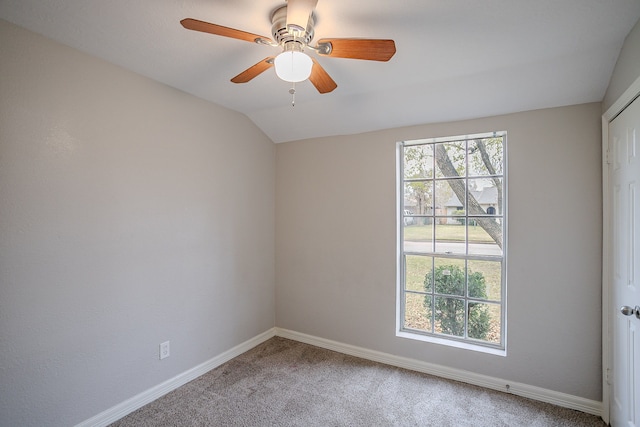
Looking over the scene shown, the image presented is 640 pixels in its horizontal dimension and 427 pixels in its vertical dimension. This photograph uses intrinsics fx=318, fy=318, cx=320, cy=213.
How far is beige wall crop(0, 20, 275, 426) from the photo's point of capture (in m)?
1.71

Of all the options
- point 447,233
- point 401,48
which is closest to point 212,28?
point 401,48

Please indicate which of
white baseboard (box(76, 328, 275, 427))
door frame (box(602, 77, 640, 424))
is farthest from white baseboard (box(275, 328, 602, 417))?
white baseboard (box(76, 328, 275, 427))

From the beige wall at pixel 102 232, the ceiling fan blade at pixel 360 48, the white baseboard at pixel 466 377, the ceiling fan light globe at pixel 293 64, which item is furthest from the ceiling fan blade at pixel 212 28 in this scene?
the white baseboard at pixel 466 377

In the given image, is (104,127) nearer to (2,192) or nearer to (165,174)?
(165,174)

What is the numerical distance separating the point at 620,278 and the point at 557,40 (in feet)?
4.67

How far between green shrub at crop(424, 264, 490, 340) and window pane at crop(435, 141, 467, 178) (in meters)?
0.81

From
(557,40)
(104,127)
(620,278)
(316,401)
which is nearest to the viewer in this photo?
(557,40)

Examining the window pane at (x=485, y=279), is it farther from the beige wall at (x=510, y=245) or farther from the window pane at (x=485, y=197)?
the window pane at (x=485, y=197)

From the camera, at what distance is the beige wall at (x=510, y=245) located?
7.31ft

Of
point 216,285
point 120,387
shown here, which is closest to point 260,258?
point 216,285

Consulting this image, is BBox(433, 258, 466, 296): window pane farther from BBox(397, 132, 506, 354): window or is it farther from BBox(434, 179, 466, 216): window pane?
BBox(434, 179, 466, 216): window pane

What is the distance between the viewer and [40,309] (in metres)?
1.79

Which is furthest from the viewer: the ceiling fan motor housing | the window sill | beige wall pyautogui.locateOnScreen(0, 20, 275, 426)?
the window sill

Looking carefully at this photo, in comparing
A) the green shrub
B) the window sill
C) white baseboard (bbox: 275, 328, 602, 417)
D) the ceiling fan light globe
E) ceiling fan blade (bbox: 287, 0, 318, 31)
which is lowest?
white baseboard (bbox: 275, 328, 602, 417)
